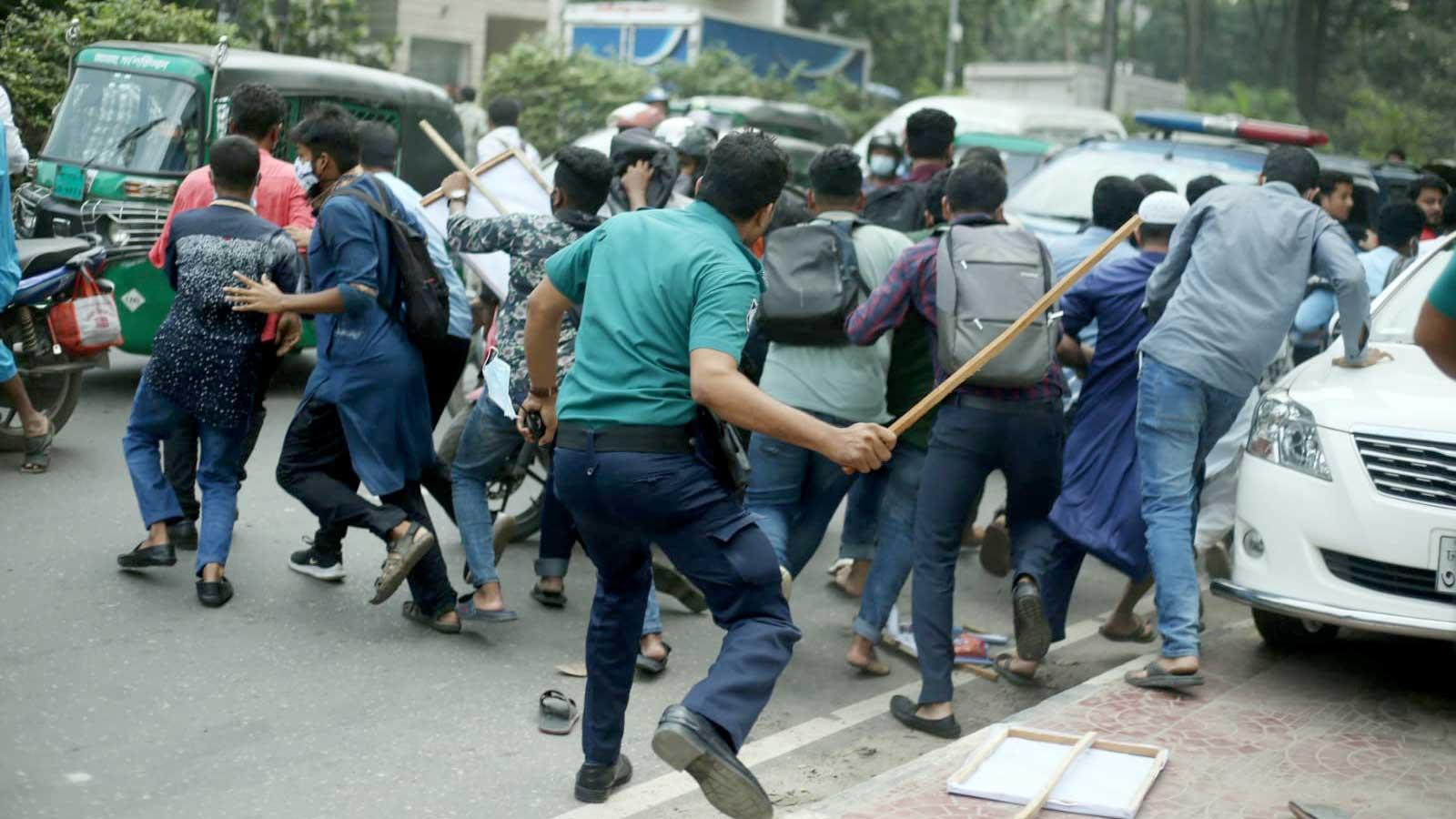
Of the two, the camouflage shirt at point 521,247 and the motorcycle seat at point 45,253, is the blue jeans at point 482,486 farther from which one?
the motorcycle seat at point 45,253

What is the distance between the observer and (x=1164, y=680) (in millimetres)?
5941

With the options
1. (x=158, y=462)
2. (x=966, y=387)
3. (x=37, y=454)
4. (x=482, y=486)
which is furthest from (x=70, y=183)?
(x=966, y=387)

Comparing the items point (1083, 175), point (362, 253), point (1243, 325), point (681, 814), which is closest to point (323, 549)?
point (362, 253)

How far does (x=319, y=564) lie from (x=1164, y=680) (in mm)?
3307

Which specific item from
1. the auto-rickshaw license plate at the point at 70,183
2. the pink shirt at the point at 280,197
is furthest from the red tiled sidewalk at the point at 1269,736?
the auto-rickshaw license plate at the point at 70,183

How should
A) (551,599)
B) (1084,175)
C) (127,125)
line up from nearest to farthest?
(551,599), (127,125), (1084,175)

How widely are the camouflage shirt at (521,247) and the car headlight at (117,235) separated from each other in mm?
4362

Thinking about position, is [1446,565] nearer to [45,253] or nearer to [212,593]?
[212,593]

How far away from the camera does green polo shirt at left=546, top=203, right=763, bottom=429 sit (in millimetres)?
4379

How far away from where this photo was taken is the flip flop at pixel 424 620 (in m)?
6.46

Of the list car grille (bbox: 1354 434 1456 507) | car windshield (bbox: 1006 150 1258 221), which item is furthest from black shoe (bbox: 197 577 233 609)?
car windshield (bbox: 1006 150 1258 221)

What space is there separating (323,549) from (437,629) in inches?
28.4

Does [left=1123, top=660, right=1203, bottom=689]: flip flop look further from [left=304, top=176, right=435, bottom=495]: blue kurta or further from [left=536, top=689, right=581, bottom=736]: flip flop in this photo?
[left=304, top=176, right=435, bottom=495]: blue kurta

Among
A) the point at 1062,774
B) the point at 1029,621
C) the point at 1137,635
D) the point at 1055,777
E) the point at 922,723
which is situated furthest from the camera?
the point at 1137,635
